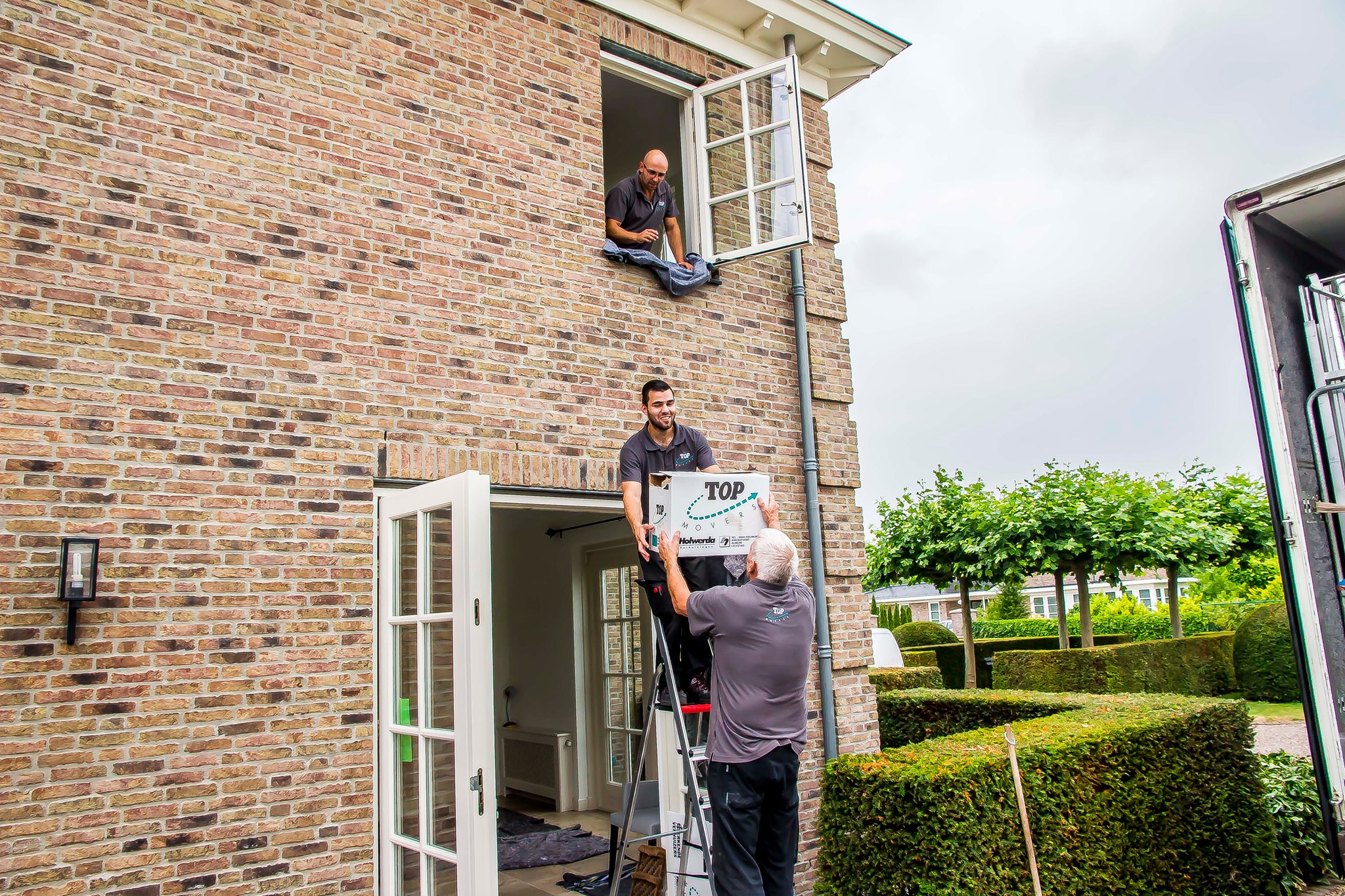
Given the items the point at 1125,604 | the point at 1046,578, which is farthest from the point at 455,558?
the point at 1046,578

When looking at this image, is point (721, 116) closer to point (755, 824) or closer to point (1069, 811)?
point (755, 824)

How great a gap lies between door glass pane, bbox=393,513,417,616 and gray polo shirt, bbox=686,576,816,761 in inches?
52.5

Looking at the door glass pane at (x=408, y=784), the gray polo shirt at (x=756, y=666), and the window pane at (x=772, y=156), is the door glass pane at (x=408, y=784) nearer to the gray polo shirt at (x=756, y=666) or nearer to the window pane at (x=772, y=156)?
the gray polo shirt at (x=756, y=666)

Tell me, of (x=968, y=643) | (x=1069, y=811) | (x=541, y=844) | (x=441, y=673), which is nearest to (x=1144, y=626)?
(x=968, y=643)

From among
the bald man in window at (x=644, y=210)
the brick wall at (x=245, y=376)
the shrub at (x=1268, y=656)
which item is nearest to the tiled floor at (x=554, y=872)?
the brick wall at (x=245, y=376)

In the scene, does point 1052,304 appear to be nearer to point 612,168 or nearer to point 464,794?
point 612,168

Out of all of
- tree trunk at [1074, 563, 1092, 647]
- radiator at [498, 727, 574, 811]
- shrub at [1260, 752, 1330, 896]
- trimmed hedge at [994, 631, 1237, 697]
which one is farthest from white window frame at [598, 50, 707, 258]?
tree trunk at [1074, 563, 1092, 647]

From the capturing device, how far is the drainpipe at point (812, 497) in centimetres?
584

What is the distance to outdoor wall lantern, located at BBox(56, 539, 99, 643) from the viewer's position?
343 centimetres

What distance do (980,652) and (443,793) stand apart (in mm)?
22830

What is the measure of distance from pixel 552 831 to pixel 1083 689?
12056 millimetres

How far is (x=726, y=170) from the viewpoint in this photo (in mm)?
6309

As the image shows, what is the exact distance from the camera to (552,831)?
791 centimetres

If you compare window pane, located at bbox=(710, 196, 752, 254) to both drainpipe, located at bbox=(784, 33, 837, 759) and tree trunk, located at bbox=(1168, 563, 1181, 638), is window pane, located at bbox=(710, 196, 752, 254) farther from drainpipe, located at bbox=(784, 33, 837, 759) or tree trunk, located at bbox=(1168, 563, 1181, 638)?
tree trunk, located at bbox=(1168, 563, 1181, 638)
